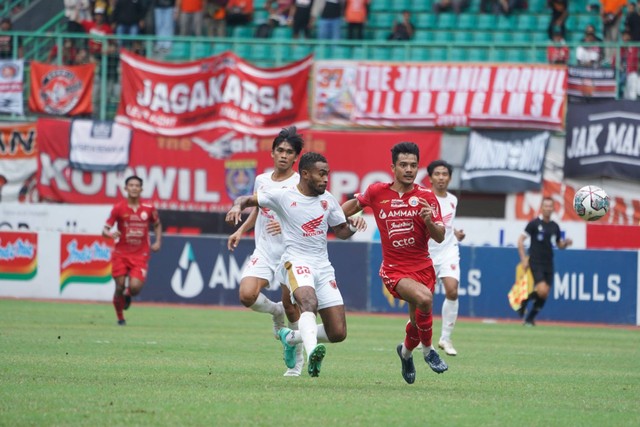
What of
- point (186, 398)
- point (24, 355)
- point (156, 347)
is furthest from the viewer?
point (156, 347)

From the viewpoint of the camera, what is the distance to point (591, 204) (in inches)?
559

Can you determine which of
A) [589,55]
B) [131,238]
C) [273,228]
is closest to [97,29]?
[589,55]

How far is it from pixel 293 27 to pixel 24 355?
60.8ft

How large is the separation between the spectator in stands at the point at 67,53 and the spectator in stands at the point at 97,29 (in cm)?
47

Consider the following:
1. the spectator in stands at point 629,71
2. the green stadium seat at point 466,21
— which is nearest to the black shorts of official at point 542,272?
the spectator in stands at point 629,71

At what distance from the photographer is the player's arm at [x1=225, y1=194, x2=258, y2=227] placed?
11.1 metres

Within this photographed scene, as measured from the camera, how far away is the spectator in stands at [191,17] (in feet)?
103

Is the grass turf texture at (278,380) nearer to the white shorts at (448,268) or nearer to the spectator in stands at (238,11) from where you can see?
the white shorts at (448,268)

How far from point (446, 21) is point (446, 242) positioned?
51.1ft

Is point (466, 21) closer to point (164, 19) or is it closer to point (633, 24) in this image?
point (633, 24)

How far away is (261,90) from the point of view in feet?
96.8

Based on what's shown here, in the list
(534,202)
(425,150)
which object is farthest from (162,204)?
(534,202)

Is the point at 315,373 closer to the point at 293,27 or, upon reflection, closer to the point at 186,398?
the point at 186,398

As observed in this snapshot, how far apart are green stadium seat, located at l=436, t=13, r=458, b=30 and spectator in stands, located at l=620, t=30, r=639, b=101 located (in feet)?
15.0
